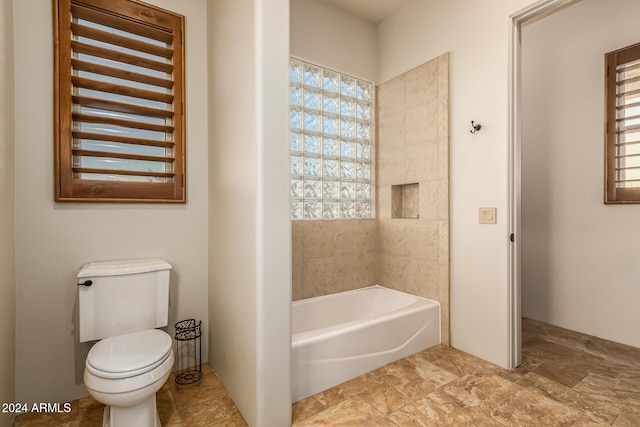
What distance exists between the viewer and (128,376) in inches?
49.3

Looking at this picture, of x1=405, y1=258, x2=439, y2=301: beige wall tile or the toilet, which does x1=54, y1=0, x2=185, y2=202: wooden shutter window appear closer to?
the toilet

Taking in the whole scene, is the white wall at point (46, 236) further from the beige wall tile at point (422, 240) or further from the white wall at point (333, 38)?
the beige wall tile at point (422, 240)

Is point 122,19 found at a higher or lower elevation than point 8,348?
higher

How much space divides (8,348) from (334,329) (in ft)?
5.36

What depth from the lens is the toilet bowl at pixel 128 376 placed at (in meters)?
1.24

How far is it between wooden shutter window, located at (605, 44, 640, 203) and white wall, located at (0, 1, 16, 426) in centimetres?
380

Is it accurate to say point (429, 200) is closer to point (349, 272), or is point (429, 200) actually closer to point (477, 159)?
point (477, 159)

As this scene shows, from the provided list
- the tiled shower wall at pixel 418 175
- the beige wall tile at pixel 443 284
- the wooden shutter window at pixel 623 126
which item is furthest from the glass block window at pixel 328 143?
the wooden shutter window at pixel 623 126

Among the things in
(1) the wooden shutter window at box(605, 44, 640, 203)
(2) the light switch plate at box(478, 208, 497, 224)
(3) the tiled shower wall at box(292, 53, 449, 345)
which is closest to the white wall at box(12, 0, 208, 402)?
(3) the tiled shower wall at box(292, 53, 449, 345)

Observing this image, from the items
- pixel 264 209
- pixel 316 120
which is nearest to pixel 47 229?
pixel 264 209

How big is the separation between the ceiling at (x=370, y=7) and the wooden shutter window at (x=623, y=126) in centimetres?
171

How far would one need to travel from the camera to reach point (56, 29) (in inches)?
65.0

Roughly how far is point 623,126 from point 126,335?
359 cm

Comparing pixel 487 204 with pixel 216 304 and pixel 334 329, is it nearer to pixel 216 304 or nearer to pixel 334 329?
pixel 334 329
